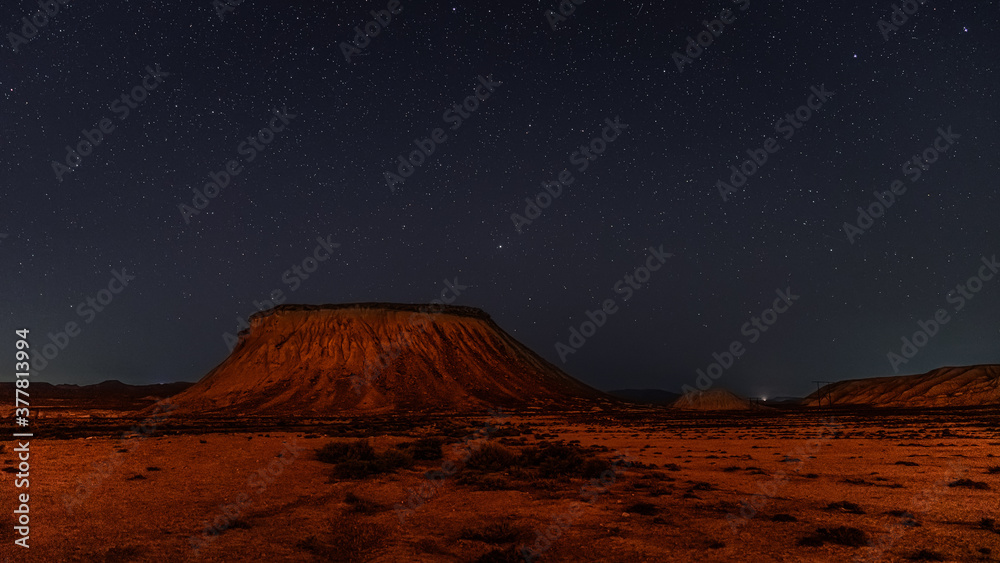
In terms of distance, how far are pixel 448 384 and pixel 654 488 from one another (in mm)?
61793

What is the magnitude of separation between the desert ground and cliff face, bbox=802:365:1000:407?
73207 mm

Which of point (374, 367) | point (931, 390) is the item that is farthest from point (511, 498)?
point (931, 390)

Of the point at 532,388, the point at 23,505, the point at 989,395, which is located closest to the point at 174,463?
the point at 23,505

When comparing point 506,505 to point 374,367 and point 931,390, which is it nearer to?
point 374,367

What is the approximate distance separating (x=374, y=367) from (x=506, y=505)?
66.6 meters

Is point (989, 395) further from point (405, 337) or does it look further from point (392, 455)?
point (392, 455)

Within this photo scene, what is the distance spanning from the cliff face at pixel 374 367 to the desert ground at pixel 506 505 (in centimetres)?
4205

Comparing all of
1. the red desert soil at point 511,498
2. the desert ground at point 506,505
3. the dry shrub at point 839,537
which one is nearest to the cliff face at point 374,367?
the red desert soil at point 511,498

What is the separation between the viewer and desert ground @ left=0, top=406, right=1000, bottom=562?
27.7ft

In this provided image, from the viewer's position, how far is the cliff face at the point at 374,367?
65.5 metres

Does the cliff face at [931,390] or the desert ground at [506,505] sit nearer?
the desert ground at [506,505]

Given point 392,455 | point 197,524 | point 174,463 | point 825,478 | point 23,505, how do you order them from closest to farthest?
1. point 197,524
2. point 23,505
3. point 825,478
4. point 392,455
5. point 174,463

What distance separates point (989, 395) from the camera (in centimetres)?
7744

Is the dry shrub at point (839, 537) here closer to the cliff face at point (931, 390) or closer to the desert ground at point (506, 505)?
the desert ground at point (506, 505)
